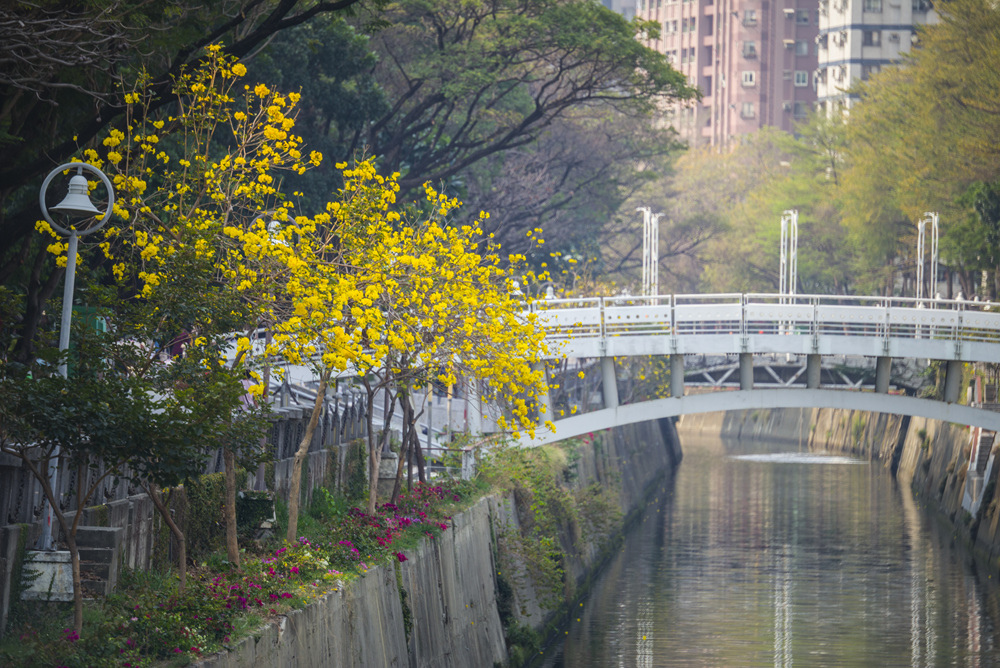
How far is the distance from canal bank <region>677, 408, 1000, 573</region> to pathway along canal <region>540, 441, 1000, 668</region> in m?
0.96

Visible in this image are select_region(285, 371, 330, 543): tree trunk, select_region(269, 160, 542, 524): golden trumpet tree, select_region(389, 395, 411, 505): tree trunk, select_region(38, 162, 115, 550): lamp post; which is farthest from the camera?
select_region(389, 395, 411, 505): tree trunk

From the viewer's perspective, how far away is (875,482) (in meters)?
60.8

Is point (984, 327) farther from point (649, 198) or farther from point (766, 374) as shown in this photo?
point (649, 198)

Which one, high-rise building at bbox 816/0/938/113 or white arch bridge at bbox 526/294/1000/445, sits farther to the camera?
high-rise building at bbox 816/0/938/113

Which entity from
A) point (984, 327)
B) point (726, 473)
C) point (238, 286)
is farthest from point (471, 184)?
point (238, 286)

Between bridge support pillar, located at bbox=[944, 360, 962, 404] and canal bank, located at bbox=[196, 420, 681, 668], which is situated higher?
bridge support pillar, located at bbox=[944, 360, 962, 404]

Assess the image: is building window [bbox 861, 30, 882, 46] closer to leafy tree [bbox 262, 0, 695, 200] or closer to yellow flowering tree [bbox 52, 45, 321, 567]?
leafy tree [bbox 262, 0, 695, 200]

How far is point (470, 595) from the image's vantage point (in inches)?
1012

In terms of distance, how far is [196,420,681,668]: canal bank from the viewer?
16.8 metres

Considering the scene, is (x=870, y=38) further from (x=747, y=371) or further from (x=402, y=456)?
(x=402, y=456)

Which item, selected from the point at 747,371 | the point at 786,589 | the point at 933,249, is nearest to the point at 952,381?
the point at 747,371

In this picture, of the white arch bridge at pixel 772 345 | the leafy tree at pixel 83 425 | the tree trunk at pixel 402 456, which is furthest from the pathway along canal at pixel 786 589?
the leafy tree at pixel 83 425

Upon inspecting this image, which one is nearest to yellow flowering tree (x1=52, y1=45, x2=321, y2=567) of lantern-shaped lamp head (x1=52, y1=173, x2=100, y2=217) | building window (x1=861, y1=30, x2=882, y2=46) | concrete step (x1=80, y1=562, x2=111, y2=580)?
concrete step (x1=80, y1=562, x2=111, y2=580)

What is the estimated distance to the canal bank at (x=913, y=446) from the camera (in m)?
44.0
